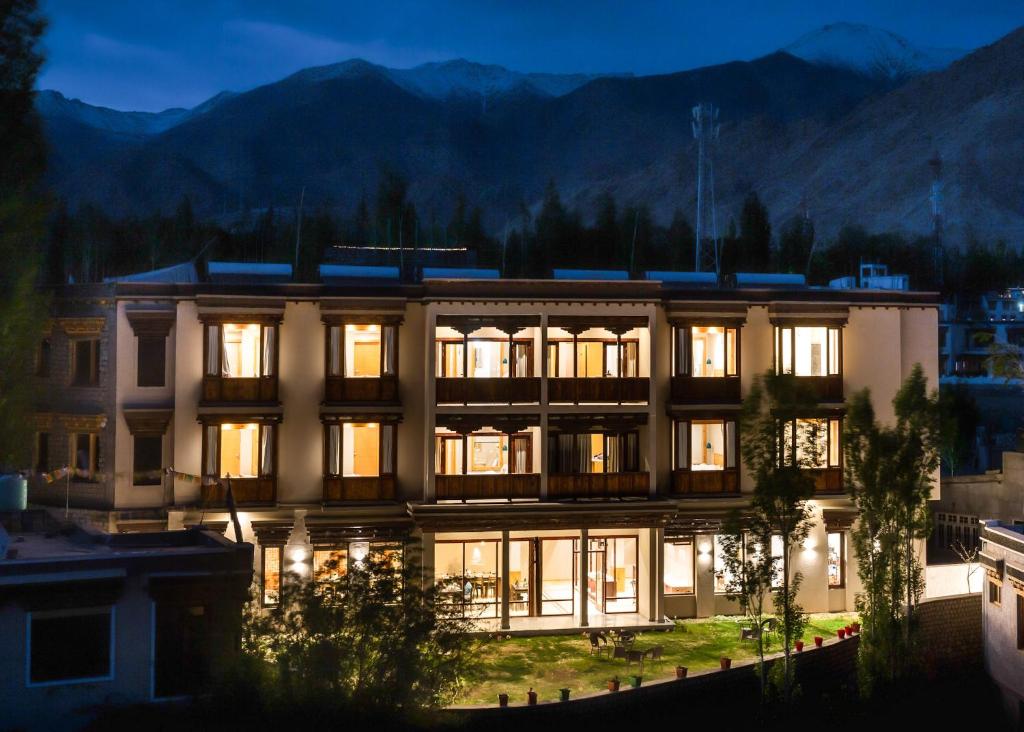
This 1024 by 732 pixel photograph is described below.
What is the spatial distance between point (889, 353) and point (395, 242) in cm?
5664

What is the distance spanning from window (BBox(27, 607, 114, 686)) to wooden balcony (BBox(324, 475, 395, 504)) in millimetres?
10285

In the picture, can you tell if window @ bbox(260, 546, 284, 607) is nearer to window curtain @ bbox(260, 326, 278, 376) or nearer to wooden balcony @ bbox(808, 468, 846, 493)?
window curtain @ bbox(260, 326, 278, 376)

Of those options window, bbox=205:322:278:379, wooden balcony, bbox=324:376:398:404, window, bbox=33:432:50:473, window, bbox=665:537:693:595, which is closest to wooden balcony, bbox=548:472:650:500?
window, bbox=665:537:693:595

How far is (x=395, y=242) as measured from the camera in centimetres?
8300

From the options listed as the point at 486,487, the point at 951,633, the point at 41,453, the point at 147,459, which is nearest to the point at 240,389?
the point at 147,459

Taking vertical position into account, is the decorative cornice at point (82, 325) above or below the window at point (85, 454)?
above

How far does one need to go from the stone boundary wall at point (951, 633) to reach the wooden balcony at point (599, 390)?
9878mm

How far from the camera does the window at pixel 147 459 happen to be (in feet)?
92.7

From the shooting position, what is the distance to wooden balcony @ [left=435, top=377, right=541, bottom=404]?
29328 mm

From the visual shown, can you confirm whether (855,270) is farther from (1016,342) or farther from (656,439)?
(656,439)

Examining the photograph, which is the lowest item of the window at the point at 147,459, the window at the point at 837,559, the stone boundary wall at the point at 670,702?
the stone boundary wall at the point at 670,702

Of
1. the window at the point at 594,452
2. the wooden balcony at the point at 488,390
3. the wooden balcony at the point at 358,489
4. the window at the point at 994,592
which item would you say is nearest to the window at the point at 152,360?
the wooden balcony at the point at 358,489

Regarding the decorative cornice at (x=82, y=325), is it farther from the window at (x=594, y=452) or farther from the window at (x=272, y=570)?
the window at (x=594, y=452)

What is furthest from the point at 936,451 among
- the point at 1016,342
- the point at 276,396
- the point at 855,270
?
the point at 855,270
